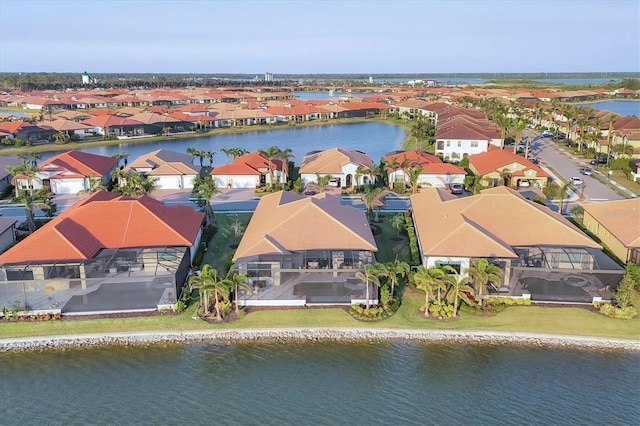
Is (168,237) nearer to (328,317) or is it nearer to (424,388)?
(328,317)

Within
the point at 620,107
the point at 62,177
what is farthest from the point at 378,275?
the point at 620,107

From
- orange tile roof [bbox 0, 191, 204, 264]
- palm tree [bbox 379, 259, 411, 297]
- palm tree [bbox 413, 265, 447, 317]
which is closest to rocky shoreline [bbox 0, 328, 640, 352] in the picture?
palm tree [bbox 413, 265, 447, 317]

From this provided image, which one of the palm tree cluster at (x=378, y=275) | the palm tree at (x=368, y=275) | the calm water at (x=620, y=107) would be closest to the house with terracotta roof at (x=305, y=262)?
the palm tree cluster at (x=378, y=275)

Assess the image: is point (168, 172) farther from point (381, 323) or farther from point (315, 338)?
point (381, 323)

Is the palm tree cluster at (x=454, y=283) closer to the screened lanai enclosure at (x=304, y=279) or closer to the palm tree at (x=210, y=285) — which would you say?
the screened lanai enclosure at (x=304, y=279)

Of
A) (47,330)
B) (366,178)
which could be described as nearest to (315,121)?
(366,178)

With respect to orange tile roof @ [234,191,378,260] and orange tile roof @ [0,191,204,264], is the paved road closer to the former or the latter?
orange tile roof @ [234,191,378,260]
